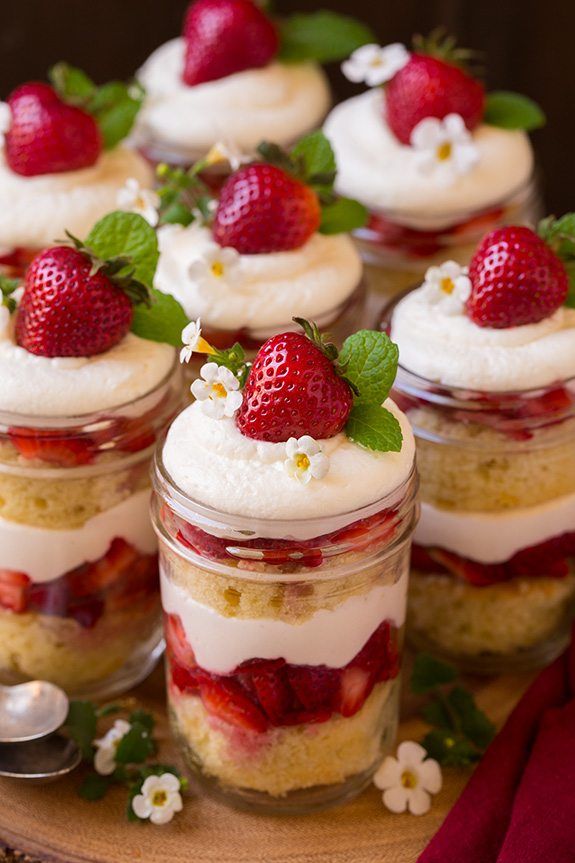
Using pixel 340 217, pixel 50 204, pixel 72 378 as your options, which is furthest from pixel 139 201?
pixel 72 378

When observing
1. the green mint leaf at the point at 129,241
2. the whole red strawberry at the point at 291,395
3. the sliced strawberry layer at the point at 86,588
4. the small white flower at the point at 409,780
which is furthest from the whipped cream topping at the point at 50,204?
the small white flower at the point at 409,780

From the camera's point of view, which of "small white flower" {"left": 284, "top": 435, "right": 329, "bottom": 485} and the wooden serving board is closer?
"small white flower" {"left": 284, "top": 435, "right": 329, "bottom": 485}

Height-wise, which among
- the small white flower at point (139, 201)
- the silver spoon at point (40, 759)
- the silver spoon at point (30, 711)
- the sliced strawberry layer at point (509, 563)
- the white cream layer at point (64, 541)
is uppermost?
the small white flower at point (139, 201)

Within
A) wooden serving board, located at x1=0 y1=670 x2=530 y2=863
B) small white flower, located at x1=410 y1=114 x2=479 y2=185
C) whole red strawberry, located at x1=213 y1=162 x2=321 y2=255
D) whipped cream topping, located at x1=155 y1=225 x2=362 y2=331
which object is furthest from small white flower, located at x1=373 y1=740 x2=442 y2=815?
small white flower, located at x1=410 y1=114 x2=479 y2=185

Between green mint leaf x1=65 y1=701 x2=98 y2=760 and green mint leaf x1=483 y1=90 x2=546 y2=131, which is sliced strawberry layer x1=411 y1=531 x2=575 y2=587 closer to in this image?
green mint leaf x1=65 y1=701 x2=98 y2=760

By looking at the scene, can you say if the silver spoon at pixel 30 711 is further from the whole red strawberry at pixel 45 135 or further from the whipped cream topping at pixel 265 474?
the whole red strawberry at pixel 45 135

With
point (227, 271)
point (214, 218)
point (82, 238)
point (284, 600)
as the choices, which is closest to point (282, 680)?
point (284, 600)
